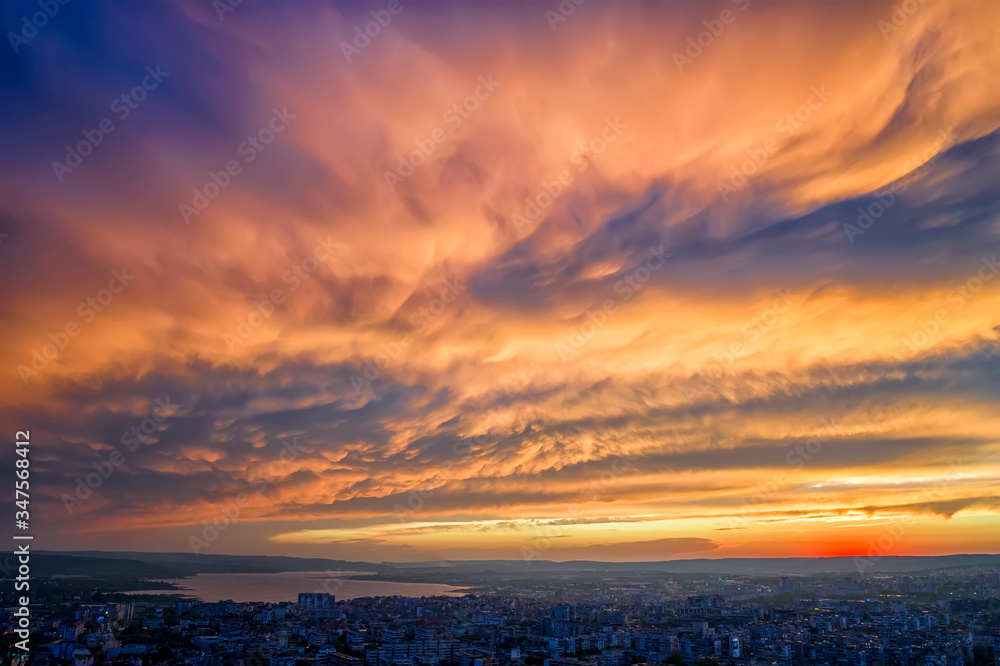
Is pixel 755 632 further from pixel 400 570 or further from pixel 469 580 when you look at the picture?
pixel 400 570

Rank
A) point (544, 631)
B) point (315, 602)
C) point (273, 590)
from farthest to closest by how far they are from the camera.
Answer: point (273, 590) → point (315, 602) → point (544, 631)

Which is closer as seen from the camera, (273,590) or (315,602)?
(315,602)

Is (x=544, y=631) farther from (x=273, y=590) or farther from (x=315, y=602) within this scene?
(x=273, y=590)

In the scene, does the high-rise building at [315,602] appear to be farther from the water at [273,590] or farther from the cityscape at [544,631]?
the water at [273,590]

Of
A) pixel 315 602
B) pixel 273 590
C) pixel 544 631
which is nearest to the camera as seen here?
pixel 544 631

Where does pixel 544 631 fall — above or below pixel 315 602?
above

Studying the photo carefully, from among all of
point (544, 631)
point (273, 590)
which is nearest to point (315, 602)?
point (544, 631)

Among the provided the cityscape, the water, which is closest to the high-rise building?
the cityscape

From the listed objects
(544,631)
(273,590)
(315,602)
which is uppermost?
(544,631)

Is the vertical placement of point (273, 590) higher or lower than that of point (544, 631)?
lower

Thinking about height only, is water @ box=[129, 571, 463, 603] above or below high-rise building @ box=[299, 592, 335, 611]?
below

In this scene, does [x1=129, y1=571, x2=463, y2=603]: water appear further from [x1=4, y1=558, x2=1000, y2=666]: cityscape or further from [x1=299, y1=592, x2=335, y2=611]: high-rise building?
[x1=4, y1=558, x2=1000, y2=666]: cityscape
